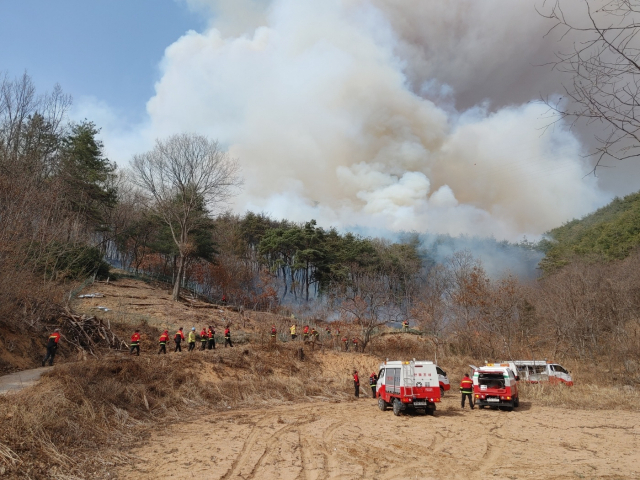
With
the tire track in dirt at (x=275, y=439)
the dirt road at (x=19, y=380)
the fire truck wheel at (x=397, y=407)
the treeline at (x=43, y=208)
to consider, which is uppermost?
the treeline at (x=43, y=208)

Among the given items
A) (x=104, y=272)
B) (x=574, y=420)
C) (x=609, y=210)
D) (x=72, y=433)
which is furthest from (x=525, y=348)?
(x=609, y=210)

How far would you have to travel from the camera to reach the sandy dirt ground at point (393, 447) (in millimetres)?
8805

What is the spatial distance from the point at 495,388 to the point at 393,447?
9.48 meters

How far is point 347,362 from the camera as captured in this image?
30.3 meters

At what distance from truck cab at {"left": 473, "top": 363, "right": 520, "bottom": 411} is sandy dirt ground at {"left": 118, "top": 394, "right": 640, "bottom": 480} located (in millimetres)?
1264

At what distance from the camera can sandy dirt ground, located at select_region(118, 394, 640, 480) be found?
8.80 m

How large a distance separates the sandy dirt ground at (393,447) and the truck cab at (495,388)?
49.8 inches

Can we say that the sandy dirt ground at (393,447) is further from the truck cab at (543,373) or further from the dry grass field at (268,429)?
the truck cab at (543,373)

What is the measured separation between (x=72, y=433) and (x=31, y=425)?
1379mm

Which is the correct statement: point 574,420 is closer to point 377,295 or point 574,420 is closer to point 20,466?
point 20,466

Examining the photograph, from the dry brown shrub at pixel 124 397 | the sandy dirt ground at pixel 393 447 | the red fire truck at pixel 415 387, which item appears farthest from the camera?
the red fire truck at pixel 415 387

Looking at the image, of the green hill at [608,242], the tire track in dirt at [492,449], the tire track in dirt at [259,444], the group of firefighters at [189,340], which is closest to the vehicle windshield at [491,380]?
the tire track in dirt at [492,449]

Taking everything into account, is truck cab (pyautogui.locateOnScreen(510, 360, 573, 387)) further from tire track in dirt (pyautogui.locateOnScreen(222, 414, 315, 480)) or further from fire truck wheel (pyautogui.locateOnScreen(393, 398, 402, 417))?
tire track in dirt (pyautogui.locateOnScreen(222, 414, 315, 480))

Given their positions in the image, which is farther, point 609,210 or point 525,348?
point 609,210
